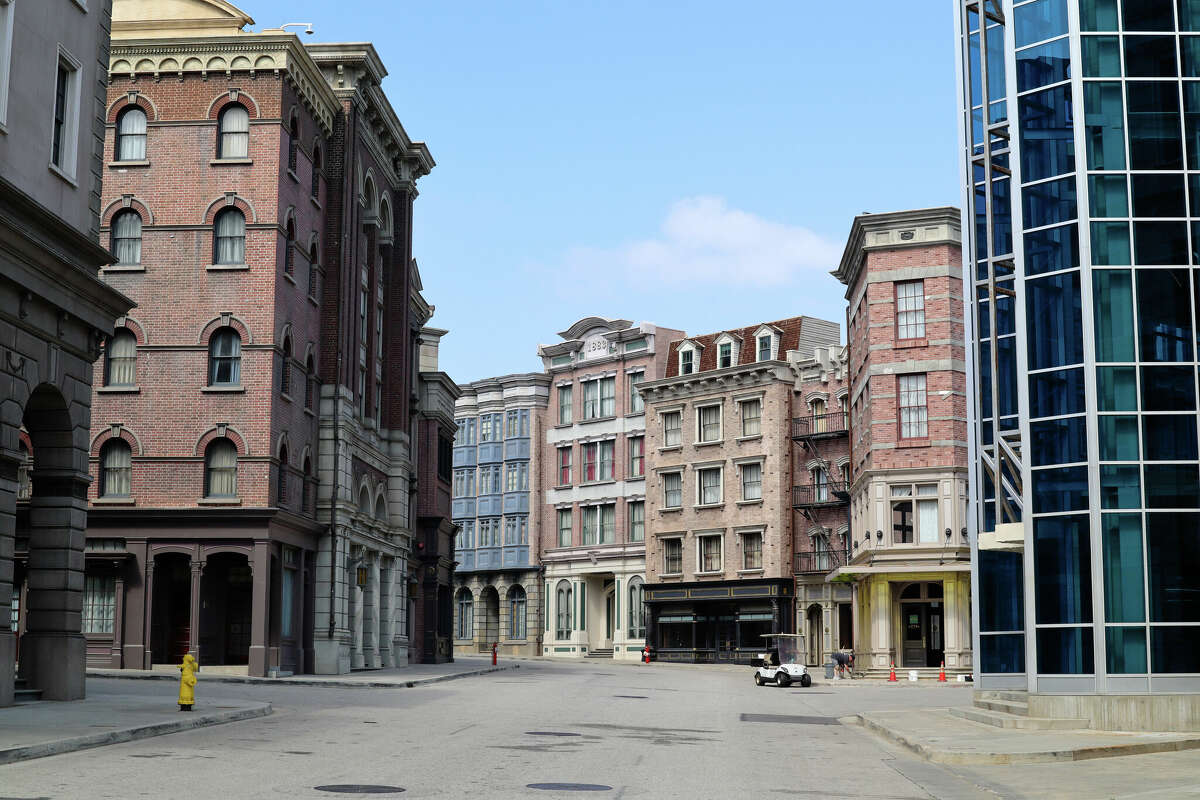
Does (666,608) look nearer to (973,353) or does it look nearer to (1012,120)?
(973,353)

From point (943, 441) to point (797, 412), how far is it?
58.4ft

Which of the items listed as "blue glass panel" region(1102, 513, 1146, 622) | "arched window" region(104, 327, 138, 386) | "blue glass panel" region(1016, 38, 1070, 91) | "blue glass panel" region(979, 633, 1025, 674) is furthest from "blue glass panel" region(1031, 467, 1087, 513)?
"arched window" region(104, 327, 138, 386)

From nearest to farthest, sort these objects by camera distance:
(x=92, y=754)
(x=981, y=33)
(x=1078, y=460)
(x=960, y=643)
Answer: (x=92, y=754) → (x=1078, y=460) → (x=981, y=33) → (x=960, y=643)

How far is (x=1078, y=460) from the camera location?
23.8m

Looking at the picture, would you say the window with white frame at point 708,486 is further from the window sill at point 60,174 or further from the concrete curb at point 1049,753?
the window sill at point 60,174

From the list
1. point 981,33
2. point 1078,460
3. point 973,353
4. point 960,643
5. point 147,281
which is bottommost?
point 960,643

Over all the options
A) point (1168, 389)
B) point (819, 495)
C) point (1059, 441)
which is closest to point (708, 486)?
point (819, 495)

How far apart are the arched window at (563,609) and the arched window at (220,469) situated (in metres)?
43.9

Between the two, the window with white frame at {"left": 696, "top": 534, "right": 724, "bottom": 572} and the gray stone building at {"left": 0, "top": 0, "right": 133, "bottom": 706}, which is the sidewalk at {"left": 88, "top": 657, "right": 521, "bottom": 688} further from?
the window with white frame at {"left": 696, "top": 534, "right": 724, "bottom": 572}

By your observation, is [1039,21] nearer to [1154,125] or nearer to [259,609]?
[1154,125]

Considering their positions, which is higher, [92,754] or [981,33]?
[981,33]

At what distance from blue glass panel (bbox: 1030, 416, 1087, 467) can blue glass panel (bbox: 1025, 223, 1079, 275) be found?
2.79 metres

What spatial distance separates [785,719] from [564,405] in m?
56.4

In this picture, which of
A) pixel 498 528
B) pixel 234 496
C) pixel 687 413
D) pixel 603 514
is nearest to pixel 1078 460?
pixel 234 496
